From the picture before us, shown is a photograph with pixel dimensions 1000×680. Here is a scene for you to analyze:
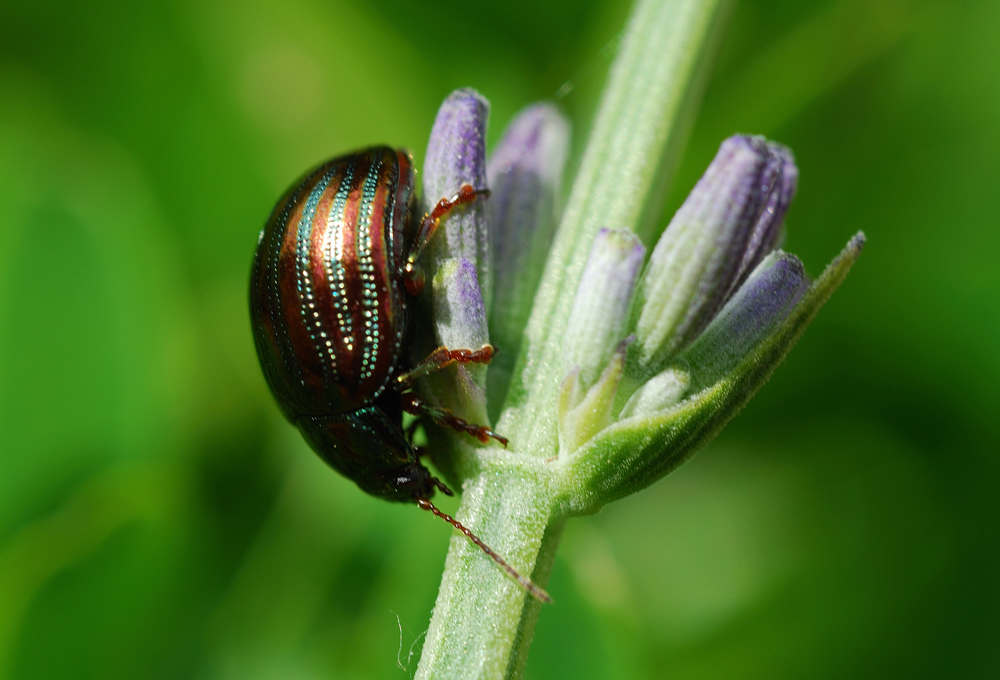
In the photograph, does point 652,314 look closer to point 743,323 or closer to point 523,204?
point 743,323

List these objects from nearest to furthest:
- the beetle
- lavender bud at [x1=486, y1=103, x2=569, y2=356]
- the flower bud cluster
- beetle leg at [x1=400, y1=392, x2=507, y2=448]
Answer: the flower bud cluster
beetle leg at [x1=400, y1=392, x2=507, y2=448]
lavender bud at [x1=486, y1=103, x2=569, y2=356]
the beetle

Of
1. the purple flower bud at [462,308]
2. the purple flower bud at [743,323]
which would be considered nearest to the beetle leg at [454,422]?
the purple flower bud at [462,308]

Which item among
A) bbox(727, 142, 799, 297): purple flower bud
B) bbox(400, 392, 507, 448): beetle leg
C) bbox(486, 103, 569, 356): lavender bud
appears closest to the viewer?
bbox(400, 392, 507, 448): beetle leg

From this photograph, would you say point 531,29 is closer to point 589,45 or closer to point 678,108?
point 589,45

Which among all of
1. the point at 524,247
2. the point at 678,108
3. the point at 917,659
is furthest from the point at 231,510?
the point at 917,659

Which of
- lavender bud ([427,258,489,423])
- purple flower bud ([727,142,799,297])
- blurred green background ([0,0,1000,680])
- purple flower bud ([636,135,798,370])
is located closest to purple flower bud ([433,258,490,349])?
lavender bud ([427,258,489,423])

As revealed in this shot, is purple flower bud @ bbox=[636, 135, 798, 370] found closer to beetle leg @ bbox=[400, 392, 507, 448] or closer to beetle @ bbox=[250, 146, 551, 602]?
beetle leg @ bbox=[400, 392, 507, 448]

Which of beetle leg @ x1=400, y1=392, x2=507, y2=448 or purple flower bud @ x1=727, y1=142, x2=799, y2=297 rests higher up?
purple flower bud @ x1=727, y1=142, x2=799, y2=297
